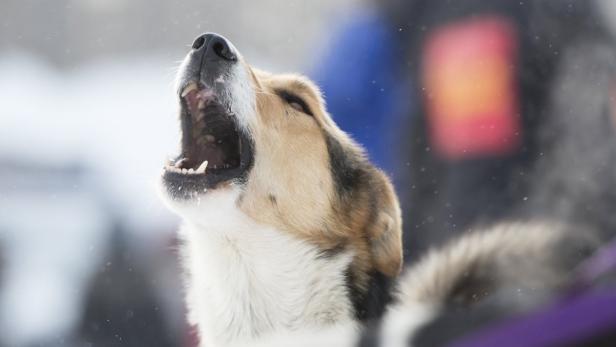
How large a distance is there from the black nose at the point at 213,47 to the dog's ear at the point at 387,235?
1.05 ft

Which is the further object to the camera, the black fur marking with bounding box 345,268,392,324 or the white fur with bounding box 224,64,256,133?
the white fur with bounding box 224,64,256,133

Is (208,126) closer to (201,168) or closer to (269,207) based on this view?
(201,168)

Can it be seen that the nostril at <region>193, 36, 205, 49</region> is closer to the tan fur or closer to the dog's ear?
the tan fur

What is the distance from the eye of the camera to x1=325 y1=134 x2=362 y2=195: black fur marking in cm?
129

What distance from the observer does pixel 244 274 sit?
4.65 ft

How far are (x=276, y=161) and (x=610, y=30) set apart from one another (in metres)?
0.59

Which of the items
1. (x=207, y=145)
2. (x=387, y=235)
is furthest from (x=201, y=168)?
(x=387, y=235)

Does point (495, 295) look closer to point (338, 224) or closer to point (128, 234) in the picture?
point (338, 224)

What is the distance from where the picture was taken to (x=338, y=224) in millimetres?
1343

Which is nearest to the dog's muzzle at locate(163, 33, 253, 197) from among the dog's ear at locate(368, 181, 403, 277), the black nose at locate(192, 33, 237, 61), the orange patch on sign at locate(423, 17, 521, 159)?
the black nose at locate(192, 33, 237, 61)

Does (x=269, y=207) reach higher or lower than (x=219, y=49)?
lower

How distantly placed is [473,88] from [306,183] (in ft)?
1.41

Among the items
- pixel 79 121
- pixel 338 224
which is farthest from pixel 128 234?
pixel 338 224

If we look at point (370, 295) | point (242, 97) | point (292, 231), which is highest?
point (242, 97)
